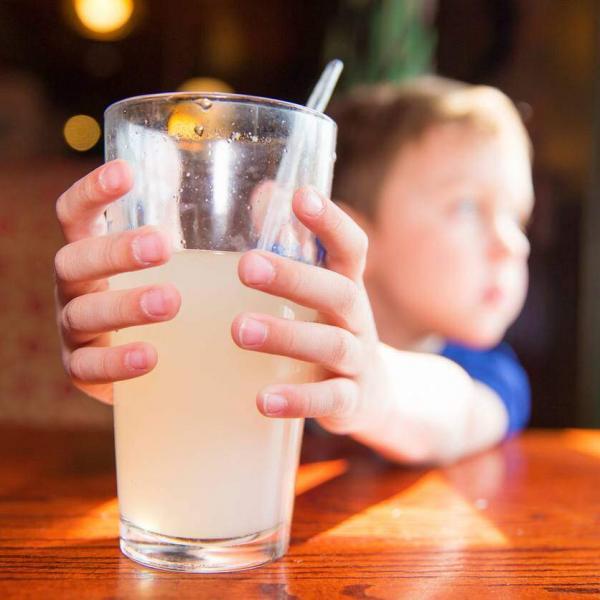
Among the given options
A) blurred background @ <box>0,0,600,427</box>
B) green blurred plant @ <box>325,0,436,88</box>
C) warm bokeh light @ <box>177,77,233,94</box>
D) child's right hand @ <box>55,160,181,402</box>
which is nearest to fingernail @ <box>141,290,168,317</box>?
child's right hand @ <box>55,160,181,402</box>

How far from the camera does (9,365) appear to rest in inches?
67.5

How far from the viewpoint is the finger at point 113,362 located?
0.46 metres

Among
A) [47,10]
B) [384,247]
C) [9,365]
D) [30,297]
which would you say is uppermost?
[47,10]

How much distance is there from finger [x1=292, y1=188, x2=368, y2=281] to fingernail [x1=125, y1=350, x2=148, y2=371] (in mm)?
134

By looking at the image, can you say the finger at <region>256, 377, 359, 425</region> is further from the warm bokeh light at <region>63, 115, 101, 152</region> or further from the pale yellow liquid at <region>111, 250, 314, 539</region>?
the warm bokeh light at <region>63, 115, 101, 152</region>

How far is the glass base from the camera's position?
0.47m

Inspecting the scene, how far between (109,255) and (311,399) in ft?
0.53

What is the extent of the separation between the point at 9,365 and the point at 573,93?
1.67m

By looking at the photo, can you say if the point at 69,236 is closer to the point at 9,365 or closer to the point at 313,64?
the point at 9,365

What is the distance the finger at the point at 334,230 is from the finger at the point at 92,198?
0.37ft

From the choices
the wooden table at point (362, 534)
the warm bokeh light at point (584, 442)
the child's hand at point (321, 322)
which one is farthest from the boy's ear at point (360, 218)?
the child's hand at point (321, 322)

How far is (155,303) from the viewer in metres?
0.45

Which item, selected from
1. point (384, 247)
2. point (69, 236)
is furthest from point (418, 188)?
point (69, 236)

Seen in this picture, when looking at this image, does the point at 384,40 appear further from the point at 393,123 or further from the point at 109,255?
the point at 109,255
